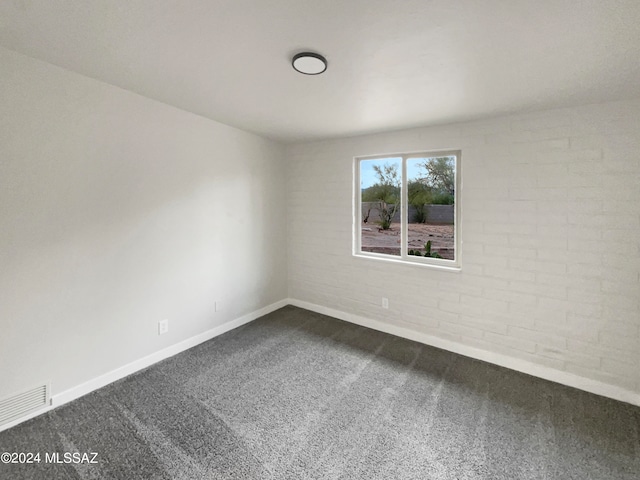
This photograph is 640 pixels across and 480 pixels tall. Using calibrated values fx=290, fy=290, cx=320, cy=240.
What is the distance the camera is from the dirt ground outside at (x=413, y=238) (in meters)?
3.11

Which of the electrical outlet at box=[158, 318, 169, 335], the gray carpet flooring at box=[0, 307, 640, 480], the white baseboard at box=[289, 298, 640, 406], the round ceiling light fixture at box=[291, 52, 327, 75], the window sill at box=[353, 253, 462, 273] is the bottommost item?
the gray carpet flooring at box=[0, 307, 640, 480]

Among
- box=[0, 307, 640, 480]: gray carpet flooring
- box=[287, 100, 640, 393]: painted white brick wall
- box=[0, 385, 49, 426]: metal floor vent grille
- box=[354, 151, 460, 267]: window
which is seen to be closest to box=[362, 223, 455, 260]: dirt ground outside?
box=[354, 151, 460, 267]: window

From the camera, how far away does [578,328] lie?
7.78ft

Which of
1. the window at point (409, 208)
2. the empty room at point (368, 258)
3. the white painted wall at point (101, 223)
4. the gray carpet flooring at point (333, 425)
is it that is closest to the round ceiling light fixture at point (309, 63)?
the empty room at point (368, 258)

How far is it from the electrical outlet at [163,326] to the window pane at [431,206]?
2.65 meters

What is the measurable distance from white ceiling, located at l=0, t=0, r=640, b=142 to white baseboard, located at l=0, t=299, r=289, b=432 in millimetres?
2293

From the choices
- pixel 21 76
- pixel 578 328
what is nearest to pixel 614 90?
pixel 578 328

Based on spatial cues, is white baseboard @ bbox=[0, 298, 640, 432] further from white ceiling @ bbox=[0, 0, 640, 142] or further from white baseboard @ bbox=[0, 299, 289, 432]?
white ceiling @ bbox=[0, 0, 640, 142]

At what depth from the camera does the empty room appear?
1575 millimetres

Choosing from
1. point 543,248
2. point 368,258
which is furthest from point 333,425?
point 543,248

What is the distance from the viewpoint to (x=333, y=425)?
1.96 metres

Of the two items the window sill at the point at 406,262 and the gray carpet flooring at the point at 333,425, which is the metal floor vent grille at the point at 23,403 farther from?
the window sill at the point at 406,262

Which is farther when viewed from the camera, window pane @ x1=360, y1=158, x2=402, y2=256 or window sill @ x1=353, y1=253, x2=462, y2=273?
window pane @ x1=360, y1=158, x2=402, y2=256

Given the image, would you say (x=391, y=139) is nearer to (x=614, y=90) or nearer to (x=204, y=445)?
(x=614, y=90)
